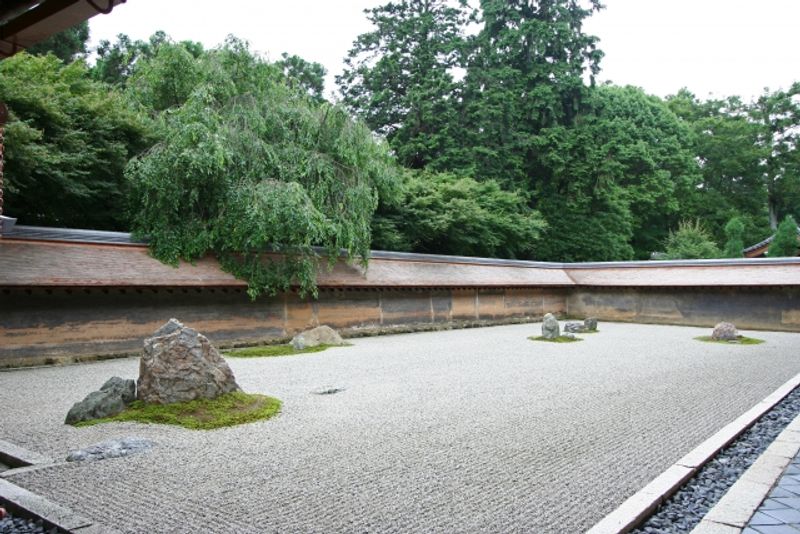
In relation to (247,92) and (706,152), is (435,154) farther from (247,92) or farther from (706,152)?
(706,152)

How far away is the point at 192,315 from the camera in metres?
11.2

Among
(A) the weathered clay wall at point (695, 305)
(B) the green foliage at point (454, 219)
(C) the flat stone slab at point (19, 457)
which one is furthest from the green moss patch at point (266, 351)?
(A) the weathered clay wall at point (695, 305)

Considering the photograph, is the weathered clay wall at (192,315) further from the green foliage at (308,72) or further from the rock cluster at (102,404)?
the green foliage at (308,72)

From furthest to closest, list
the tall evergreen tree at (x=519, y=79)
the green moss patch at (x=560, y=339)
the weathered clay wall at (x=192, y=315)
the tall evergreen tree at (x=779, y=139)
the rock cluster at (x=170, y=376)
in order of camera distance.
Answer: the tall evergreen tree at (x=779, y=139), the tall evergreen tree at (x=519, y=79), the green moss patch at (x=560, y=339), the weathered clay wall at (x=192, y=315), the rock cluster at (x=170, y=376)

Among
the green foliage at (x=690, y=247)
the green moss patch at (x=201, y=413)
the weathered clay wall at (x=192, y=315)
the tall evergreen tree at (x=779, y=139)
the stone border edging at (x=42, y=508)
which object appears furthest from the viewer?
the tall evergreen tree at (x=779, y=139)

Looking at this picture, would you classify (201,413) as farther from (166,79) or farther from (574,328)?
(574,328)

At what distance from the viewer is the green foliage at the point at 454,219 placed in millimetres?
18984

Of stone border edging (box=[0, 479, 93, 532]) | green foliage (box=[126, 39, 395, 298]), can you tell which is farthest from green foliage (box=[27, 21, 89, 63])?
stone border edging (box=[0, 479, 93, 532])

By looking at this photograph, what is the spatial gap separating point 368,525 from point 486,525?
25.3 inches

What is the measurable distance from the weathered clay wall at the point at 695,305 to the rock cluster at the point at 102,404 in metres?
17.6

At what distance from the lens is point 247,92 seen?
12.6 meters

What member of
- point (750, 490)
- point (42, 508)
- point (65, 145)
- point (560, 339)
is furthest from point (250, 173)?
point (750, 490)

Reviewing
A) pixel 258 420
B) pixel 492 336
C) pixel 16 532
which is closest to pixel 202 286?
pixel 258 420

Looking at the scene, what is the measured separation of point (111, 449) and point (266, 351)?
21.8 feet
